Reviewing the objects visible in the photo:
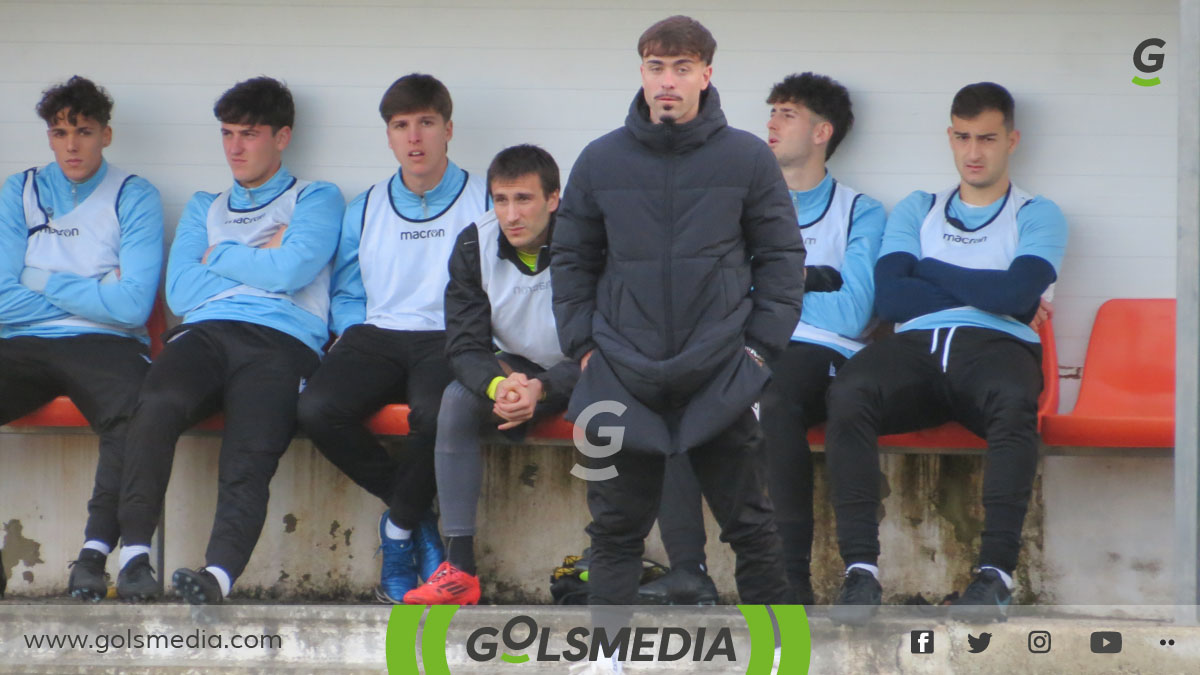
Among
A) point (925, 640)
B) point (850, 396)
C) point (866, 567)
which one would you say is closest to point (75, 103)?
point (850, 396)

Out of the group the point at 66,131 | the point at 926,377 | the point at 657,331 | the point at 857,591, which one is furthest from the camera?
the point at 66,131

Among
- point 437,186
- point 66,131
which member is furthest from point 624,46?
point 66,131

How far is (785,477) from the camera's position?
412cm

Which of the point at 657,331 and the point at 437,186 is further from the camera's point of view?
the point at 437,186

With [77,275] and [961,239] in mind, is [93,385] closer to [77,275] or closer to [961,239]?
[77,275]

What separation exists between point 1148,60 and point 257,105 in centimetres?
307

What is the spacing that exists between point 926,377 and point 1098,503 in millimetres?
946

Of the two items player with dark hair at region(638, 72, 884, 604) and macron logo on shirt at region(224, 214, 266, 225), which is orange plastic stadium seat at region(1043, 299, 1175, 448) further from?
macron logo on shirt at region(224, 214, 266, 225)

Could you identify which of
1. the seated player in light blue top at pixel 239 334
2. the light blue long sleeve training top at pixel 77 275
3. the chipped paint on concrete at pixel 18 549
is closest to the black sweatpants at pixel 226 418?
the seated player in light blue top at pixel 239 334

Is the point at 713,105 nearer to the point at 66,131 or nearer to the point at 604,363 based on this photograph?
the point at 604,363

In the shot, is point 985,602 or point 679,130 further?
point 985,602

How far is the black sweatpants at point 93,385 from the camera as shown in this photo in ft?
14.0

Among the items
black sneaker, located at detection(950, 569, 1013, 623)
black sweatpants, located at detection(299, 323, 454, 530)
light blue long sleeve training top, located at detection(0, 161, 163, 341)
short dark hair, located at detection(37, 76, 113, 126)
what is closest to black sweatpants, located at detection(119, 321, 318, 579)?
black sweatpants, located at detection(299, 323, 454, 530)

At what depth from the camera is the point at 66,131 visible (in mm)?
4852
